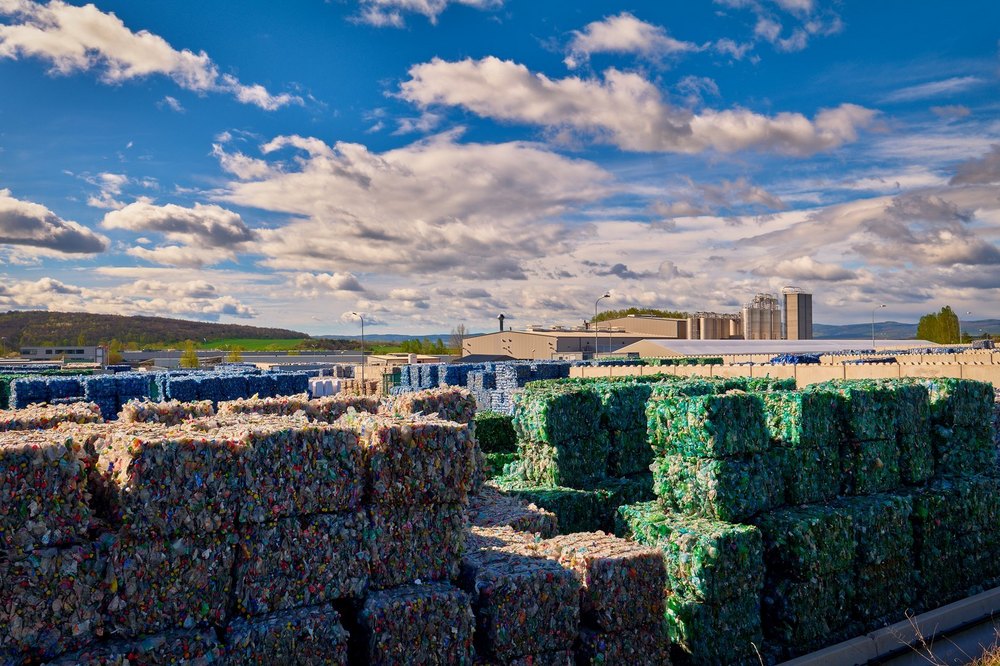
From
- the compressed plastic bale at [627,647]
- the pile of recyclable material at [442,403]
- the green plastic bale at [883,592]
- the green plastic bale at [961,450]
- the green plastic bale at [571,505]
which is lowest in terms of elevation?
the green plastic bale at [883,592]

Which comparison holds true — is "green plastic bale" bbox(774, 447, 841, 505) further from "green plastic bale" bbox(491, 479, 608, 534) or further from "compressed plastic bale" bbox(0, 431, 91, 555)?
"compressed plastic bale" bbox(0, 431, 91, 555)

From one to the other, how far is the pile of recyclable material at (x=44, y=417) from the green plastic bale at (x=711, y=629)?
773 cm

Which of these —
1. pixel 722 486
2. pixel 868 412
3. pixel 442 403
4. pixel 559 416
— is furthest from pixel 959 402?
pixel 442 403

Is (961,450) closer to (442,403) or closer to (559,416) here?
(559,416)

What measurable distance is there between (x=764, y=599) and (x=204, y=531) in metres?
7.64

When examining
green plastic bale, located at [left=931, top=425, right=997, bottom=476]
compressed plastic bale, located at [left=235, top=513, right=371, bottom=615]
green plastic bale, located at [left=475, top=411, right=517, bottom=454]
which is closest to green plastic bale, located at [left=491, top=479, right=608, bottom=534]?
compressed plastic bale, located at [left=235, top=513, right=371, bottom=615]

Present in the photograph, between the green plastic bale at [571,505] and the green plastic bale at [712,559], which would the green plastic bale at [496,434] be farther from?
the green plastic bale at [712,559]

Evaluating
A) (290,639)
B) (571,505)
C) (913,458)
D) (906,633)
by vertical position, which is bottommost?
(906,633)

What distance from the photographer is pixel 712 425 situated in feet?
32.2

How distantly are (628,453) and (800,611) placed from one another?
516cm

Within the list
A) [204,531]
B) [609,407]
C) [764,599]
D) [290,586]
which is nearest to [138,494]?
[204,531]

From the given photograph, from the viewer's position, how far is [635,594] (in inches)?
320

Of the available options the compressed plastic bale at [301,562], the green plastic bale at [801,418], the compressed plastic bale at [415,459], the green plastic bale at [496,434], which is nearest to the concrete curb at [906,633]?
the green plastic bale at [801,418]

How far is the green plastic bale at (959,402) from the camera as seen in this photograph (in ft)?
42.4
